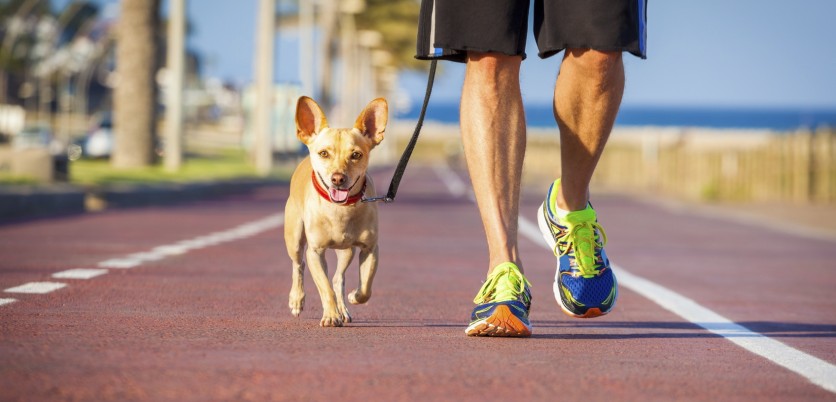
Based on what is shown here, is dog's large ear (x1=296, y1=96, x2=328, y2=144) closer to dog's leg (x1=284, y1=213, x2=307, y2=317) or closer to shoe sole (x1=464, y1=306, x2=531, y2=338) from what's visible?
dog's leg (x1=284, y1=213, x2=307, y2=317)

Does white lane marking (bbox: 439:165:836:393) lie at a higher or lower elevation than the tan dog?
lower

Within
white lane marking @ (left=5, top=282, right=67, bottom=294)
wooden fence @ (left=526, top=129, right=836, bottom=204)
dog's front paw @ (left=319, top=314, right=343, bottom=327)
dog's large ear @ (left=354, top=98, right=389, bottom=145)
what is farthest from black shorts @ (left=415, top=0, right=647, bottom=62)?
wooden fence @ (left=526, top=129, right=836, bottom=204)

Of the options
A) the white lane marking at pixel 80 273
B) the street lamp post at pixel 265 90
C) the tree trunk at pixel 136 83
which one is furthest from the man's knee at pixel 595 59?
the street lamp post at pixel 265 90

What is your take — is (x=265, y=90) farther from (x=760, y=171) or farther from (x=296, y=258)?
(x=296, y=258)

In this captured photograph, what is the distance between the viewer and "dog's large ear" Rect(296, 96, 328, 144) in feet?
21.2

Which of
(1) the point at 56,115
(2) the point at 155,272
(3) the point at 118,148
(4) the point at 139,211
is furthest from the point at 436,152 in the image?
(2) the point at 155,272

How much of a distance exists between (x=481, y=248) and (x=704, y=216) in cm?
1349

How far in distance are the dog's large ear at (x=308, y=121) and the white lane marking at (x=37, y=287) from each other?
1844 millimetres

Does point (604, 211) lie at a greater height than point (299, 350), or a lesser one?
lesser

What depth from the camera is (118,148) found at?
1296 inches

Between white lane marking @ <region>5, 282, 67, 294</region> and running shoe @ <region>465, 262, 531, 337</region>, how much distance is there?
107 inches

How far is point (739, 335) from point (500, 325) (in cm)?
125

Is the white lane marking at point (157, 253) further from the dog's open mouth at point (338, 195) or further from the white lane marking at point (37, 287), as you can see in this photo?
the dog's open mouth at point (338, 195)

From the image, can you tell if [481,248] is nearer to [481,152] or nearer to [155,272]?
[155,272]
